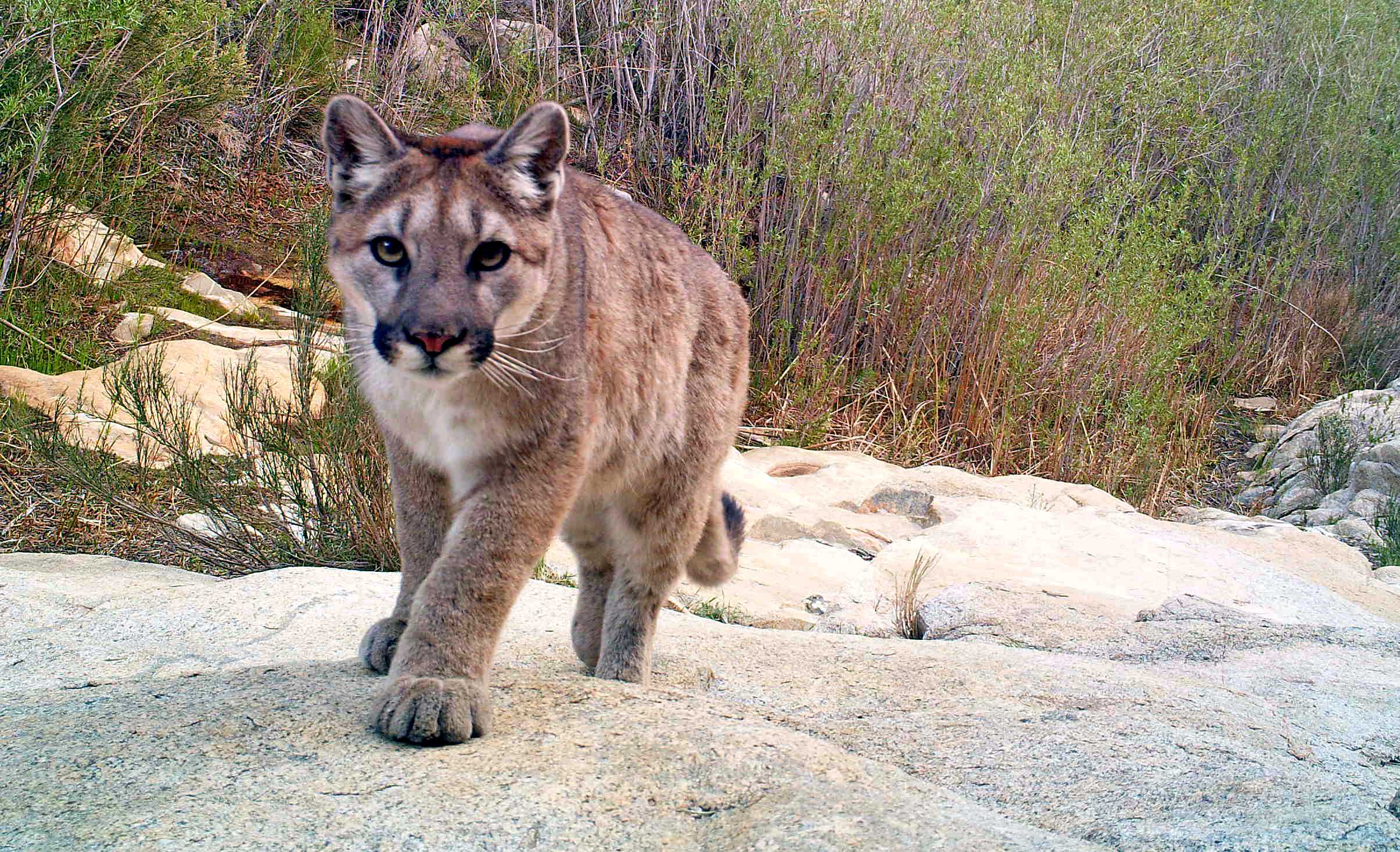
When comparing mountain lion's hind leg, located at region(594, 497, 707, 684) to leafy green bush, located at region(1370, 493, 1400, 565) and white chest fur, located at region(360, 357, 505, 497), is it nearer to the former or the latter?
white chest fur, located at region(360, 357, 505, 497)

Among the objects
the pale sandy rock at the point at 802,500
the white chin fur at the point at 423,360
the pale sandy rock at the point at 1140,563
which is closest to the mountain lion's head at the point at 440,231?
the white chin fur at the point at 423,360

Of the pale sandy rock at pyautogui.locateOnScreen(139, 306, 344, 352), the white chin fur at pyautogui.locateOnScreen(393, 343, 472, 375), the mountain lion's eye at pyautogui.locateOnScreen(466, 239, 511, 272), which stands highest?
the mountain lion's eye at pyautogui.locateOnScreen(466, 239, 511, 272)

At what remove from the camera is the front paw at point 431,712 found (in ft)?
8.26

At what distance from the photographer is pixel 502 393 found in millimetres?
3066

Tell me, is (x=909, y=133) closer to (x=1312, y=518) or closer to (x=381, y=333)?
(x=1312, y=518)

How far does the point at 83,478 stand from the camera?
5.30 metres

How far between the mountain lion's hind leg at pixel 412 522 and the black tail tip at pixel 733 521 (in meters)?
1.33

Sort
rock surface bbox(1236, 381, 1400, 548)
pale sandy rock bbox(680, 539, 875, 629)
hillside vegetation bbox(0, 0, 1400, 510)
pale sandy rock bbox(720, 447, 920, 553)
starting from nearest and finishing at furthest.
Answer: pale sandy rock bbox(680, 539, 875, 629), pale sandy rock bbox(720, 447, 920, 553), hillside vegetation bbox(0, 0, 1400, 510), rock surface bbox(1236, 381, 1400, 548)

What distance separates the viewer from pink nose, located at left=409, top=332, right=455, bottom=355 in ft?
9.05

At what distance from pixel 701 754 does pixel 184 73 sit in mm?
7326

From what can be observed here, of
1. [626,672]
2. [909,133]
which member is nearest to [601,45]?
[909,133]

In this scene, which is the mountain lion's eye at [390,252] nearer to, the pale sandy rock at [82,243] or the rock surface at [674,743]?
the rock surface at [674,743]

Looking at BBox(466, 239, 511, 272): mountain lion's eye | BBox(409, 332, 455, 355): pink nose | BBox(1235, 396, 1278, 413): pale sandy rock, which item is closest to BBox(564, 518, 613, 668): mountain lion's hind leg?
BBox(466, 239, 511, 272): mountain lion's eye

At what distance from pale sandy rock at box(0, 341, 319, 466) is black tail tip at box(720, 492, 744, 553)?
2.58 meters
